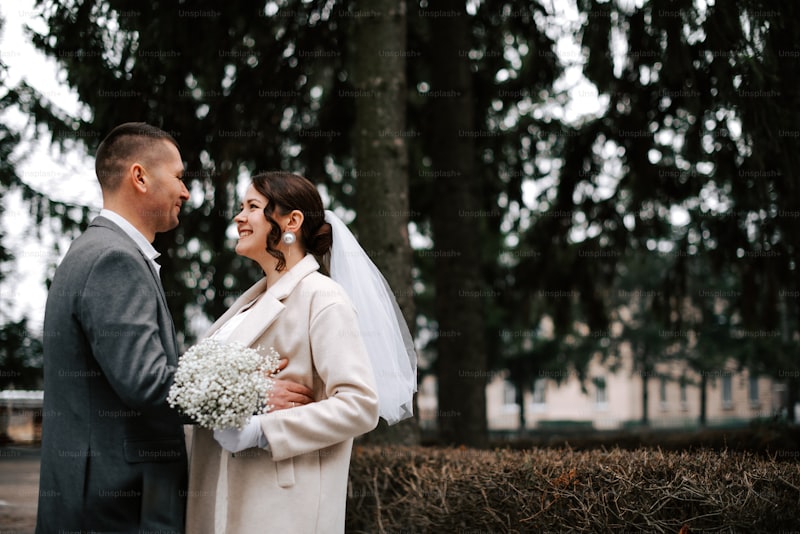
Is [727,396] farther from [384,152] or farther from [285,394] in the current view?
[285,394]

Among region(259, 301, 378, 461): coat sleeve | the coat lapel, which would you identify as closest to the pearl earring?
the coat lapel

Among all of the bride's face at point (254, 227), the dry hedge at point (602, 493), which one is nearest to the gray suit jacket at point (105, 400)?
the bride's face at point (254, 227)

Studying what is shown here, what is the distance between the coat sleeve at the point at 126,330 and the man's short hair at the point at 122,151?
433 millimetres

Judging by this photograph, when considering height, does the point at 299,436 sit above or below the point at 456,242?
below

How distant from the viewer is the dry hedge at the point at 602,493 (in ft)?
11.6

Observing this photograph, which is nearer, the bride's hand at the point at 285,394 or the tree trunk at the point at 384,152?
the bride's hand at the point at 285,394

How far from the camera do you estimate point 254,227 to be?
10.7 feet

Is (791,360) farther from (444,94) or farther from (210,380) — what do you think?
(210,380)

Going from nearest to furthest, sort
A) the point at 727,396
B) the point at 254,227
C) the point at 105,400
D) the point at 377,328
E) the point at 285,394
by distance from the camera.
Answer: the point at 105,400 → the point at 285,394 → the point at 254,227 → the point at 377,328 → the point at 727,396

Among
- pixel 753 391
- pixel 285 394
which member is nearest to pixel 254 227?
pixel 285 394

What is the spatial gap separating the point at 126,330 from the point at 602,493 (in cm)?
249

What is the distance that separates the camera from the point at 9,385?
27.3ft

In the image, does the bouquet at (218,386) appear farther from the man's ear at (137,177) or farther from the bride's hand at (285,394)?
the man's ear at (137,177)

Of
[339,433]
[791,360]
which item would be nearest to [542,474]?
[339,433]
